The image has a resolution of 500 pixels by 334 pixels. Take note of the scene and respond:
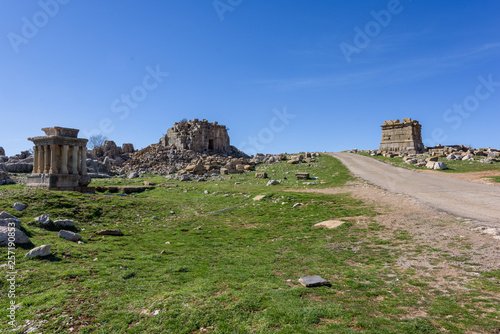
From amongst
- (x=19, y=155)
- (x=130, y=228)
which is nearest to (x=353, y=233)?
(x=130, y=228)

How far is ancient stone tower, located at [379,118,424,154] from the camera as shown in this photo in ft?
154

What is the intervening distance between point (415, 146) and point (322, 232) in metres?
43.3

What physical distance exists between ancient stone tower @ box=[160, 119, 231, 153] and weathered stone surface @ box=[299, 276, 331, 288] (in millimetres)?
52778

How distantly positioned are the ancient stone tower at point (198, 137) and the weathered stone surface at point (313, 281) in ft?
173

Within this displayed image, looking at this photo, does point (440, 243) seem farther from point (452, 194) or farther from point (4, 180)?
point (4, 180)

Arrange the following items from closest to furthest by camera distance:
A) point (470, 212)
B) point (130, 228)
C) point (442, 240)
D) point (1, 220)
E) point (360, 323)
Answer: point (360, 323) < point (1, 220) < point (442, 240) < point (470, 212) < point (130, 228)

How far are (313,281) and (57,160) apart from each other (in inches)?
800

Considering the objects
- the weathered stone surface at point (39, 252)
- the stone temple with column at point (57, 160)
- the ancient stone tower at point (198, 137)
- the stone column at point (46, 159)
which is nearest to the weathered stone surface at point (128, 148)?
the ancient stone tower at point (198, 137)

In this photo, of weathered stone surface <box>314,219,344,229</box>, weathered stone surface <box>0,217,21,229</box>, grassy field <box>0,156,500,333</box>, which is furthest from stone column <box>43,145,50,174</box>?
weathered stone surface <box>314,219,344,229</box>

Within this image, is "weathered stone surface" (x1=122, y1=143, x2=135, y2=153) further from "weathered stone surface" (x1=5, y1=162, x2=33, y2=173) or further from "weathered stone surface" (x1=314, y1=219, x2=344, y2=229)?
"weathered stone surface" (x1=314, y1=219, x2=344, y2=229)

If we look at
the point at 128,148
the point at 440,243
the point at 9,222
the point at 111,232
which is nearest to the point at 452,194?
the point at 440,243

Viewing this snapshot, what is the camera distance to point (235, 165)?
38906 mm

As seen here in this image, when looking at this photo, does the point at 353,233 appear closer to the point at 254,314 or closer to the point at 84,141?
the point at 254,314

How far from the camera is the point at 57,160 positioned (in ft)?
64.4
